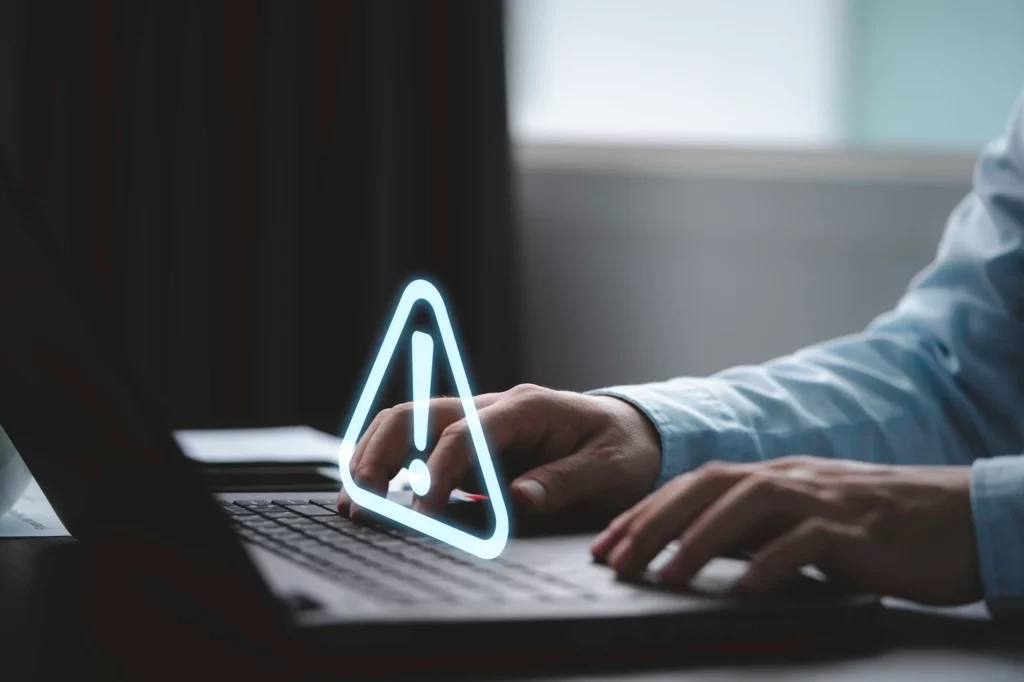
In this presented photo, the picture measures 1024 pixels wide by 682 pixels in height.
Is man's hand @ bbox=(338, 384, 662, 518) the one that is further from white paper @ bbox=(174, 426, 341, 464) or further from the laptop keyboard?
white paper @ bbox=(174, 426, 341, 464)

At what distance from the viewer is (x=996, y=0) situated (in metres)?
2.71

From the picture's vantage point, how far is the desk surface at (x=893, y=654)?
41 cm

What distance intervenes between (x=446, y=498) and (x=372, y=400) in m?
0.09

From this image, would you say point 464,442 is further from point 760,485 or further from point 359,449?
point 760,485

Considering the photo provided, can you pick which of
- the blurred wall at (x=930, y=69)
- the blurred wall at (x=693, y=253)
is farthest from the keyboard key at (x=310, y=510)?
the blurred wall at (x=930, y=69)

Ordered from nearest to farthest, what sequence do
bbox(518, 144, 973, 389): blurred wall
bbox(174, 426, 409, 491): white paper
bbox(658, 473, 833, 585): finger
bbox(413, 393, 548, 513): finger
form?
bbox(658, 473, 833, 585): finger < bbox(413, 393, 548, 513): finger < bbox(174, 426, 409, 491): white paper < bbox(518, 144, 973, 389): blurred wall

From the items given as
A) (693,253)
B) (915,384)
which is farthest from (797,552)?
(693,253)

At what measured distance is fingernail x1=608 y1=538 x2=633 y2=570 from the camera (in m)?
0.51

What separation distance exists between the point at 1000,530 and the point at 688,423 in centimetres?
29

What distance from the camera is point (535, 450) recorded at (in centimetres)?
73

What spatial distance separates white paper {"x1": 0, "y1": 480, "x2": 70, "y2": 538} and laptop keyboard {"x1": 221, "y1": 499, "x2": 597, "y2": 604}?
12 cm

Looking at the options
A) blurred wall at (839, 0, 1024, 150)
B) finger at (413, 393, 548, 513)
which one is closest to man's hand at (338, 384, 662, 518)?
finger at (413, 393, 548, 513)

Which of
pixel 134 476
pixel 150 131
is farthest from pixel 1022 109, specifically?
pixel 150 131

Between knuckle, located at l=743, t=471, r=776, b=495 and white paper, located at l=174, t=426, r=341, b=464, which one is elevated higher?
knuckle, located at l=743, t=471, r=776, b=495
